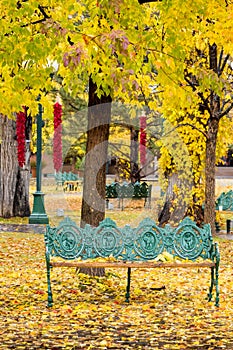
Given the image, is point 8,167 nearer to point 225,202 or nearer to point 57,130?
point 57,130

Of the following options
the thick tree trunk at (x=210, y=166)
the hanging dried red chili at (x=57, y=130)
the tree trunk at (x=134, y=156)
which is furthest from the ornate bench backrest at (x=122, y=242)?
the tree trunk at (x=134, y=156)

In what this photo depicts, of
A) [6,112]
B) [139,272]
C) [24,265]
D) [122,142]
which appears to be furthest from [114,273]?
[122,142]

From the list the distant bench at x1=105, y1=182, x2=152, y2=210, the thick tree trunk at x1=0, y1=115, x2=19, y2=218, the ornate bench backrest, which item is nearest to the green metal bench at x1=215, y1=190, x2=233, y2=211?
the distant bench at x1=105, y1=182, x2=152, y2=210

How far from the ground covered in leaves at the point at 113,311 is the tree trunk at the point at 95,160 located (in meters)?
0.97

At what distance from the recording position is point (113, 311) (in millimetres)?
8359

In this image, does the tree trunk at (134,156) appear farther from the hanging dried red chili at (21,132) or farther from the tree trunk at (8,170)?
the hanging dried red chili at (21,132)

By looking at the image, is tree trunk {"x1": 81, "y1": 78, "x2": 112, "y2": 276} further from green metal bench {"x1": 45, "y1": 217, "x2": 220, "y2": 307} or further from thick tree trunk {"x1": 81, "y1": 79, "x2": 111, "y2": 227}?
green metal bench {"x1": 45, "y1": 217, "x2": 220, "y2": 307}

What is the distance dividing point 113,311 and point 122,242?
0.96 metres

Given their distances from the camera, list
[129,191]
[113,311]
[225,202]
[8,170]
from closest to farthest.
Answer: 1. [113,311]
2. [8,170]
3. [225,202]
4. [129,191]

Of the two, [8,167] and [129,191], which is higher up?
[8,167]

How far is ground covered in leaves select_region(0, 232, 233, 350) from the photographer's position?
690 centimetres

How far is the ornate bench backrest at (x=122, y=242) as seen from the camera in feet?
29.0

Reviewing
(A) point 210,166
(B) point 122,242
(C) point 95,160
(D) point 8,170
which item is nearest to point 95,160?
(C) point 95,160

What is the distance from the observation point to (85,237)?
891 centimetres
